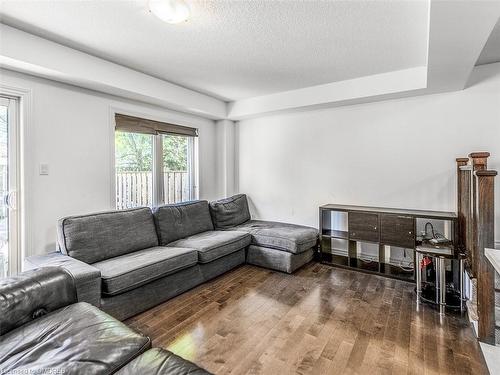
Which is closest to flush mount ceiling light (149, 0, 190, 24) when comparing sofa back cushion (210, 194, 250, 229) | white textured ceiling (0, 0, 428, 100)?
white textured ceiling (0, 0, 428, 100)

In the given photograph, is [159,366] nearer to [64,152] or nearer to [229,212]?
[64,152]

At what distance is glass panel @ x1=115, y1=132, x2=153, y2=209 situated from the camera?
11.4 feet

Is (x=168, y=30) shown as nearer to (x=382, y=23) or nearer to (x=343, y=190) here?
(x=382, y=23)

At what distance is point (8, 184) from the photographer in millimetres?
2547

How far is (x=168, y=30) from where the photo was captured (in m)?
2.26

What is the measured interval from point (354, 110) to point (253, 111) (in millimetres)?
1537

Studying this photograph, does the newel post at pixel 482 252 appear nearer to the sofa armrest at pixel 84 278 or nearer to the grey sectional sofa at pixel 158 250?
the grey sectional sofa at pixel 158 250

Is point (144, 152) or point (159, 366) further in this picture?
point (144, 152)

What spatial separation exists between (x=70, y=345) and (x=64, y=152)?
7.49 ft

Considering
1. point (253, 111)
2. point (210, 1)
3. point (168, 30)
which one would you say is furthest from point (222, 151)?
point (210, 1)

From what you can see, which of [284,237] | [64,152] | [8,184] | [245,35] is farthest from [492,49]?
[8,184]

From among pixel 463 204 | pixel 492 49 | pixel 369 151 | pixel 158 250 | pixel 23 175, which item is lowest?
pixel 158 250

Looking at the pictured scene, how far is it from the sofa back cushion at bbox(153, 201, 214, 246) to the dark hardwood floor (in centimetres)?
76

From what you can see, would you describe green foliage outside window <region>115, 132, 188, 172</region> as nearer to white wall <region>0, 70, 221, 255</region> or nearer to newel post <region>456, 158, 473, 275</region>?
white wall <region>0, 70, 221, 255</region>
